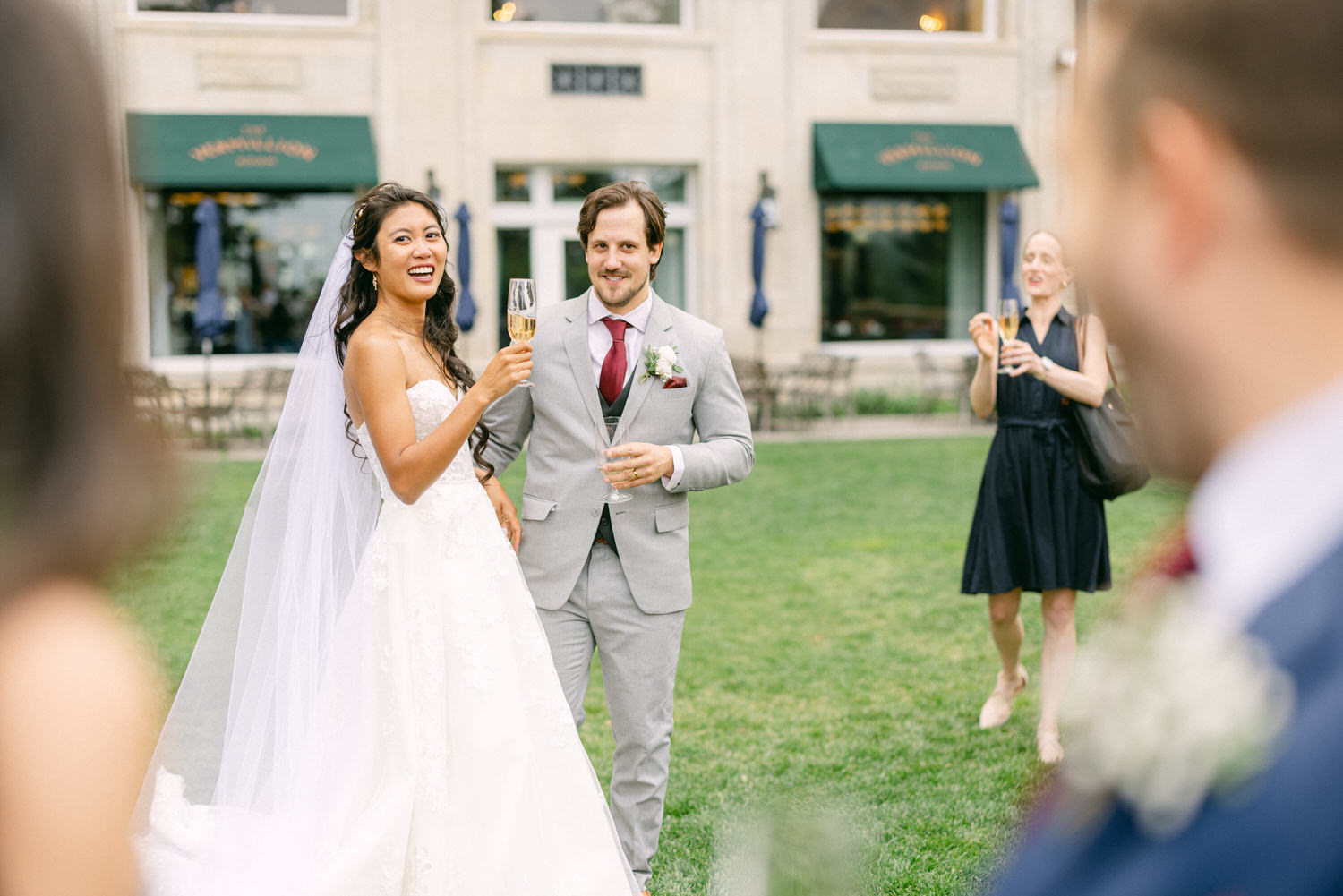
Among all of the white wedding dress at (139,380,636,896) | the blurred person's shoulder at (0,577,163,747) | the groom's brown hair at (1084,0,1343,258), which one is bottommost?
the white wedding dress at (139,380,636,896)

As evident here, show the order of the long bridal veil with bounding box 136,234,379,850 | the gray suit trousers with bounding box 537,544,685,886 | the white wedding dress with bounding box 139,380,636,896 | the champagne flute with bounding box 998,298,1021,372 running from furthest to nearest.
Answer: the champagne flute with bounding box 998,298,1021,372 < the gray suit trousers with bounding box 537,544,685,886 < the long bridal veil with bounding box 136,234,379,850 < the white wedding dress with bounding box 139,380,636,896

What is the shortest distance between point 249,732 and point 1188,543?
3689mm

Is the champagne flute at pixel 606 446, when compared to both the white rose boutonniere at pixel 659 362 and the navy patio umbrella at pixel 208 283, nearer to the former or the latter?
the white rose boutonniere at pixel 659 362

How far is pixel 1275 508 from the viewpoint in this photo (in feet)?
2.60

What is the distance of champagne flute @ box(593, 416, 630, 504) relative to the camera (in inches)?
165

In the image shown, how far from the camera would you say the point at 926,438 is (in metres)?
17.2

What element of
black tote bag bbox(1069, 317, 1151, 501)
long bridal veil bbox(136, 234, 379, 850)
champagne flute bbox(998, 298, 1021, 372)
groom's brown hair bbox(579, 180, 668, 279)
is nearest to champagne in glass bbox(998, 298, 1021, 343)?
champagne flute bbox(998, 298, 1021, 372)

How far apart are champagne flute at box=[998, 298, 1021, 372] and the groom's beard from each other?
1711 millimetres

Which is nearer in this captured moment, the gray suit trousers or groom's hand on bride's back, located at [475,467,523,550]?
the gray suit trousers

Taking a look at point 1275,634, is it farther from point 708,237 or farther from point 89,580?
point 708,237

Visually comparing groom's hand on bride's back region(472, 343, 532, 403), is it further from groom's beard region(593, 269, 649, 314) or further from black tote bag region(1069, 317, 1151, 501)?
black tote bag region(1069, 317, 1151, 501)

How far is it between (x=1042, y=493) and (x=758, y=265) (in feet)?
46.4

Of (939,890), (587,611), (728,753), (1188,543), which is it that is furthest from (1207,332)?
(728,753)

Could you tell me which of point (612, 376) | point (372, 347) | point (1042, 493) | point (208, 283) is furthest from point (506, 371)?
point (208, 283)
